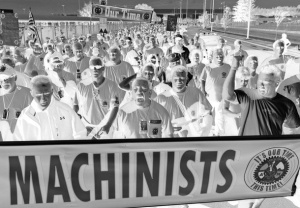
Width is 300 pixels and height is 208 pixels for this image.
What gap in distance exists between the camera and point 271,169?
367 centimetres

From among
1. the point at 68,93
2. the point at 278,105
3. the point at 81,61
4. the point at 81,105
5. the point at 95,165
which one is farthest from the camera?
the point at 81,61

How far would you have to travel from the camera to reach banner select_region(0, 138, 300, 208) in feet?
10.7

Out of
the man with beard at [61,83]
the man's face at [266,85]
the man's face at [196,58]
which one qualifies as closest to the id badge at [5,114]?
the man with beard at [61,83]

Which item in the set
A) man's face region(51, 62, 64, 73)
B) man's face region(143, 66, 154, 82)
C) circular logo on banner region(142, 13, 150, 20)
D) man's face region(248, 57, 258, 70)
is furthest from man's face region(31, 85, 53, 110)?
circular logo on banner region(142, 13, 150, 20)

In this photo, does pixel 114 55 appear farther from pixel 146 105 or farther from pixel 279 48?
pixel 279 48

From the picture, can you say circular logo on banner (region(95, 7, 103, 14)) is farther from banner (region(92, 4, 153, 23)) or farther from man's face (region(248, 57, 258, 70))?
man's face (region(248, 57, 258, 70))

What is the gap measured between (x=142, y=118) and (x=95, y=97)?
5.12ft

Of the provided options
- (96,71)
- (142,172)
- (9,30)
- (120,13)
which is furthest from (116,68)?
(120,13)

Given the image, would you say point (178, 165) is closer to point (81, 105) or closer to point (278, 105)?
point (278, 105)

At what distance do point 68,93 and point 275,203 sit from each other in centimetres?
412

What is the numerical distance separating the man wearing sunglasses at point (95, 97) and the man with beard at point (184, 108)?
95 cm

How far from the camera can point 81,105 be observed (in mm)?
5934

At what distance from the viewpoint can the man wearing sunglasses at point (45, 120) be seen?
445 cm

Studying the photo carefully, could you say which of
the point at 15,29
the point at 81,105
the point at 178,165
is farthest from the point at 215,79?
the point at 15,29
